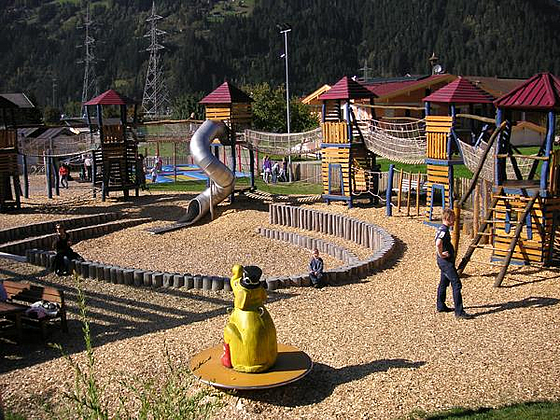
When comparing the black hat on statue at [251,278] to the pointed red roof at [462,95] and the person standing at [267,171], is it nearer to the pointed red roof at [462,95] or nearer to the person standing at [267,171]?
the pointed red roof at [462,95]

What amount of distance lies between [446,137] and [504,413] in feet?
38.4

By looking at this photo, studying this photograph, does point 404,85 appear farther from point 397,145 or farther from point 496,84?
point 397,145

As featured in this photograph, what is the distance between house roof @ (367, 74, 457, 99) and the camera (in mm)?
40562

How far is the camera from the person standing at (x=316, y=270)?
1215 cm

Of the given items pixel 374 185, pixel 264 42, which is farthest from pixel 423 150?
pixel 264 42

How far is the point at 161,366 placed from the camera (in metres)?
8.68

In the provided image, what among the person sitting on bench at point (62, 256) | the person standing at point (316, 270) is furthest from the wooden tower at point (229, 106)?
the person standing at point (316, 270)

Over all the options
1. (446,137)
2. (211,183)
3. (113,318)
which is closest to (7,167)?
(211,183)

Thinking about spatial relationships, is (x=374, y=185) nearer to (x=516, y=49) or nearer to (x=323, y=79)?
(x=516, y=49)

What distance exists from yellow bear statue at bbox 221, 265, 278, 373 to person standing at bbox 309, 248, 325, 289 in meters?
4.37

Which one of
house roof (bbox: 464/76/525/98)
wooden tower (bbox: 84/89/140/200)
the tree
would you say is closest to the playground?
wooden tower (bbox: 84/89/140/200)

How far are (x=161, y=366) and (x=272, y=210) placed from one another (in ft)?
39.7

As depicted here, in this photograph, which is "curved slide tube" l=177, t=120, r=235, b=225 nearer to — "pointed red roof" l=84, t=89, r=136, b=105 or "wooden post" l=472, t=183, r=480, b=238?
"pointed red roof" l=84, t=89, r=136, b=105

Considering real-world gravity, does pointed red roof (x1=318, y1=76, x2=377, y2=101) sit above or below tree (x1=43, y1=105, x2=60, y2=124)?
above
